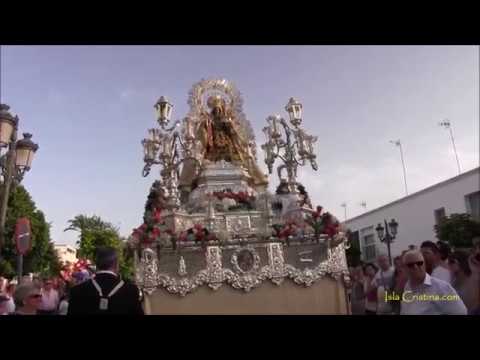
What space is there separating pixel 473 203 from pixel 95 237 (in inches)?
817

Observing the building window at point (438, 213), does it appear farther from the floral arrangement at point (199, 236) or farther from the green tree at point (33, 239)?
Answer: the green tree at point (33, 239)

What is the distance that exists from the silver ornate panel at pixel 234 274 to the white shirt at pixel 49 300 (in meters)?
1.33

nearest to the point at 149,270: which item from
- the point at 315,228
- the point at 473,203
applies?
the point at 315,228

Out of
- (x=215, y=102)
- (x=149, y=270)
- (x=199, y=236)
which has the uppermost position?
(x=215, y=102)

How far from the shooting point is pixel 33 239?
68.1 feet

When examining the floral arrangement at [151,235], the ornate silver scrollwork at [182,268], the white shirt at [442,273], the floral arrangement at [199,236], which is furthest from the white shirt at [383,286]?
the floral arrangement at [151,235]

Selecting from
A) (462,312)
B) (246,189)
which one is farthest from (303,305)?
(246,189)

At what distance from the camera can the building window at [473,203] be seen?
21141mm

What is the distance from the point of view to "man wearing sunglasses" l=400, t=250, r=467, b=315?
8.43 feet

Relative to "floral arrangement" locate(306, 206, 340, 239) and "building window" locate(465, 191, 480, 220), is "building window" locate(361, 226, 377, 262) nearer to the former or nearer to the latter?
"building window" locate(465, 191, 480, 220)

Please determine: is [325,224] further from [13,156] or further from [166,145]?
[13,156]

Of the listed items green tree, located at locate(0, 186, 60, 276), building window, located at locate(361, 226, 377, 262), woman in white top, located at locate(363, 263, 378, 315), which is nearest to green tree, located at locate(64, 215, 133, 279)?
green tree, located at locate(0, 186, 60, 276)
